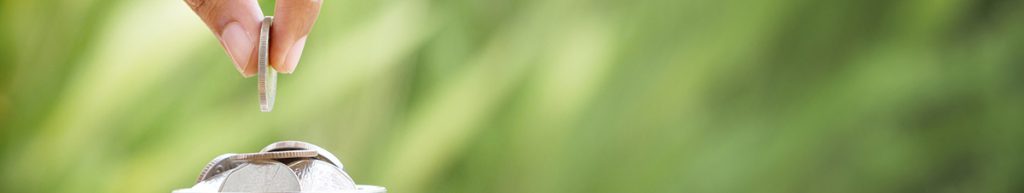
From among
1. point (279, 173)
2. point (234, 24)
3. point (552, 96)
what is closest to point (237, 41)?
point (234, 24)

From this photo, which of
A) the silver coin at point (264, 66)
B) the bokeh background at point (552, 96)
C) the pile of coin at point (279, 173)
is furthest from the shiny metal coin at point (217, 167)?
the bokeh background at point (552, 96)

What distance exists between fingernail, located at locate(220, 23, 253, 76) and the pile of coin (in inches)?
4.6

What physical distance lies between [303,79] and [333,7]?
195 mm

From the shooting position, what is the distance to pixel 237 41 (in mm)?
859

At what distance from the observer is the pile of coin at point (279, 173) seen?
943mm

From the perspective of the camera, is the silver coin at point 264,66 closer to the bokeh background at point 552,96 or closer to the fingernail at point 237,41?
the fingernail at point 237,41

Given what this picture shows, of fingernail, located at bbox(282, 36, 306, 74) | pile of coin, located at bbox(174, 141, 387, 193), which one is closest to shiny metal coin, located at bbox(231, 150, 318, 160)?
pile of coin, located at bbox(174, 141, 387, 193)

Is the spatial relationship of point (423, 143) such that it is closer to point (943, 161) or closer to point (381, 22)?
point (381, 22)

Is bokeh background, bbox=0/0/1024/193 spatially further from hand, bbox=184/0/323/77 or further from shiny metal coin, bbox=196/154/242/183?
hand, bbox=184/0/323/77

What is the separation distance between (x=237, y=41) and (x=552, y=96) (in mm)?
2245

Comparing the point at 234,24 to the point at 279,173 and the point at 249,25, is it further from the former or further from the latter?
the point at 279,173

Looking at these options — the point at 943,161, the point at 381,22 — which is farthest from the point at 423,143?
the point at 943,161

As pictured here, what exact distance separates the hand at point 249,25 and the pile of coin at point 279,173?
0.35 feet

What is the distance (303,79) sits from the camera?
2992mm
